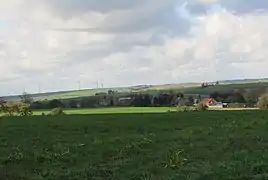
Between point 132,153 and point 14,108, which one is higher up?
point 14,108

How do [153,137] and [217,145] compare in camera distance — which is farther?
[153,137]

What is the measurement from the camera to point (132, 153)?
52.6 feet

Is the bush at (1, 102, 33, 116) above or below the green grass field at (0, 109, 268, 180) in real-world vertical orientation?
above

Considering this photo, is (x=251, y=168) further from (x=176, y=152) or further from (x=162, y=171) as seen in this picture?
(x=176, y=152)

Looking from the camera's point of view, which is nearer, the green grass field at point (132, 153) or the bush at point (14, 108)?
the green grass field at point (132, 153)

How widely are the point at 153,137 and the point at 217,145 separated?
3128 mm

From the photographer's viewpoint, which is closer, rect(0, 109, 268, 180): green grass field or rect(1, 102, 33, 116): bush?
rect(0, 109, 268, 180): green grass field

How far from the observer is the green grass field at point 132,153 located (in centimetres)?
1270

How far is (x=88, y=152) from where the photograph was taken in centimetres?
1625

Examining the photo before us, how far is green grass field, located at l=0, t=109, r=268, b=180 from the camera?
12695 mm

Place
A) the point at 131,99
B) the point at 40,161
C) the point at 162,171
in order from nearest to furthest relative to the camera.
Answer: the point at 162,171
the point at 40,161
the point at 131,99

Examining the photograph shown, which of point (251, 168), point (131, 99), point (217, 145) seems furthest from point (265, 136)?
point (131, 99)

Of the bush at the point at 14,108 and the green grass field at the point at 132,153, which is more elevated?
the bush at the point at 14,108

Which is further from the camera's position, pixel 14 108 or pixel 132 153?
pixel 14 108
